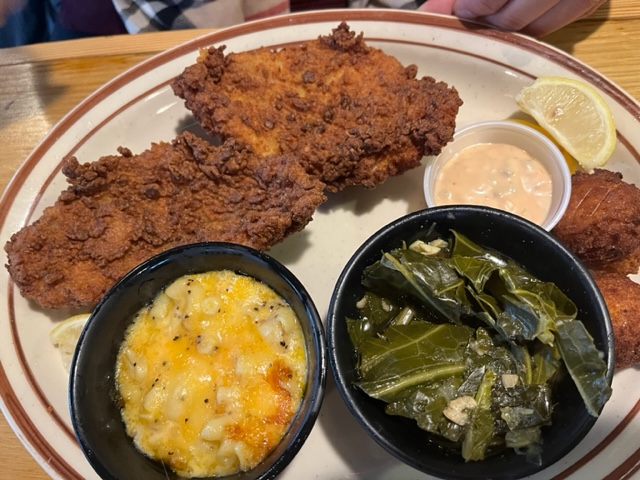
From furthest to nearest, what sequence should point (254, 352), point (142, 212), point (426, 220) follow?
point (142, 212) → point (426, 220) → point (254, 352)

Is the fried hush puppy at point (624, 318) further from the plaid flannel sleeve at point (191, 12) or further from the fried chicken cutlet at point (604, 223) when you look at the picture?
the plaid flannel sleeve at point (191, 12)

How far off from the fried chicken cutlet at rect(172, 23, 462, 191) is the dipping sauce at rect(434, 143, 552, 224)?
0.75 feet

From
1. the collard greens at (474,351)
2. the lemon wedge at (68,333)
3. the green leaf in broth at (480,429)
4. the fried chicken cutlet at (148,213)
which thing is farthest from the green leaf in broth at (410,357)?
the lemon wedge at (68,333)

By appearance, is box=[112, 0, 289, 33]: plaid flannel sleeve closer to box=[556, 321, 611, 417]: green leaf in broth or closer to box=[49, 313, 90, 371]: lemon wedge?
box=[49, 313, 90, 371]: lemon wedge

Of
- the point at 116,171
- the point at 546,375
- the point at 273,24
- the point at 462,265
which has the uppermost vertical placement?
the point at 273,24

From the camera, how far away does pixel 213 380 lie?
1.87 meters

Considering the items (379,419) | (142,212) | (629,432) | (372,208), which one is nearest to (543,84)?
(372,208)

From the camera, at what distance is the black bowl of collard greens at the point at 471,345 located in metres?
1.79

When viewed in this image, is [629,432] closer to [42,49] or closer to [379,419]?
[379,419]

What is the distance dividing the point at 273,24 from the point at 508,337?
1864 mm

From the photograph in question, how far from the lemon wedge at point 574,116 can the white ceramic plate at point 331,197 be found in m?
0.13

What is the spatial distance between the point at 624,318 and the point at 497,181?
0.75m

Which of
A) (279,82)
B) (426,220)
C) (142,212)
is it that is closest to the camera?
(426,220)

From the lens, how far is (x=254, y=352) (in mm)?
1900
